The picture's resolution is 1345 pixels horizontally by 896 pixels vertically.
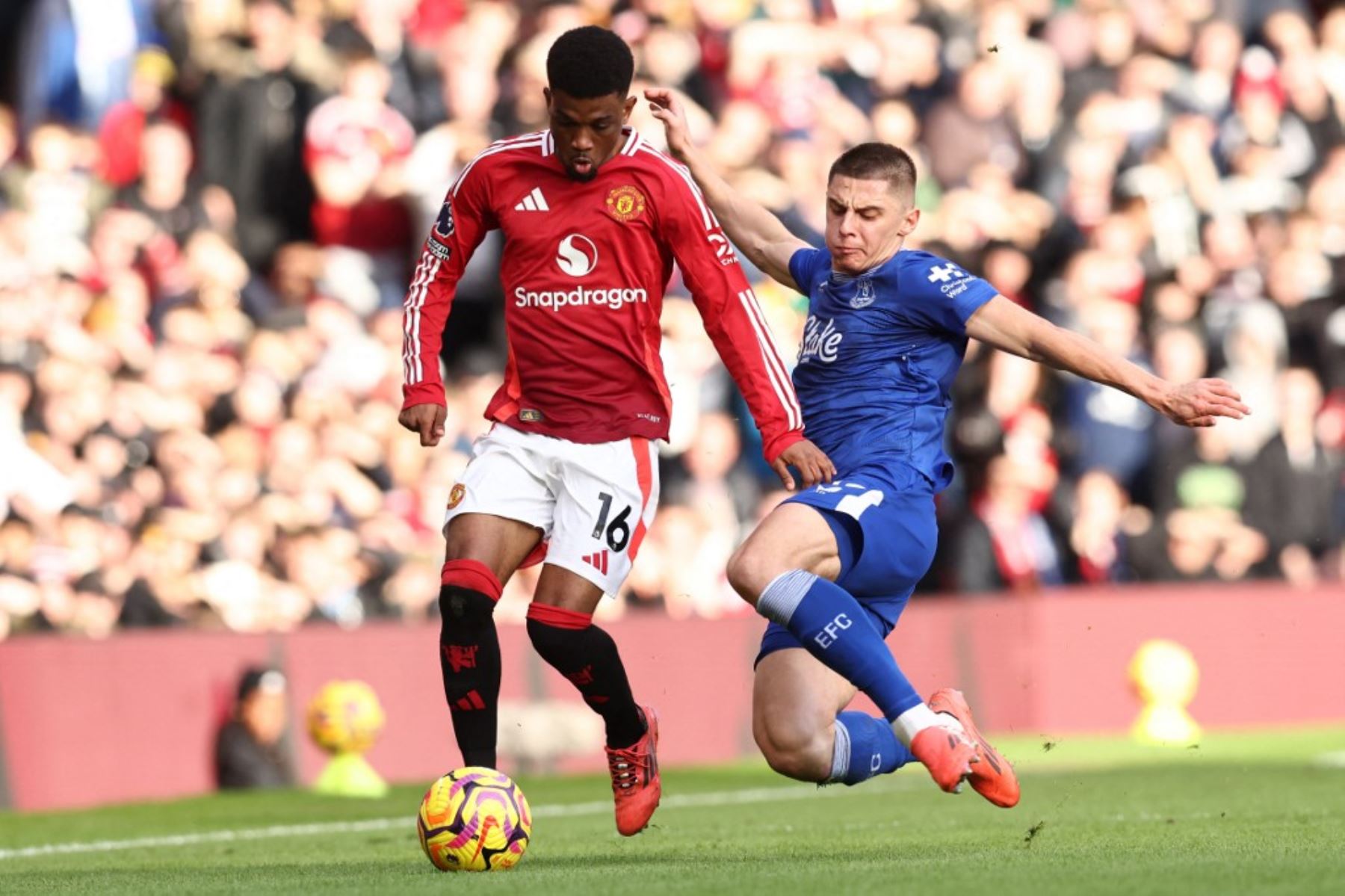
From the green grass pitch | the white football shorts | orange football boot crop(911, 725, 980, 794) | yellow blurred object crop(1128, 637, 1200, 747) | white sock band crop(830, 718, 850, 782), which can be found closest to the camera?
the green grass pitch

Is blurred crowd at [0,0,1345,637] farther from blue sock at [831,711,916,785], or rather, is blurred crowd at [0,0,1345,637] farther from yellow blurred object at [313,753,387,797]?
blue sock at [831,711,916,785]

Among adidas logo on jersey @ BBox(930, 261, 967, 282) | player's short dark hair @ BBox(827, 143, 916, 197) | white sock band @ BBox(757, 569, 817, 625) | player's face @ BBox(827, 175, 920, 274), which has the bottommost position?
white sock band @ BBox(757, 569, 817, 625)

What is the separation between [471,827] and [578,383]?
165cm

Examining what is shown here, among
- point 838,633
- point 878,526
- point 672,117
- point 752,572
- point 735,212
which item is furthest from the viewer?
point 735,212

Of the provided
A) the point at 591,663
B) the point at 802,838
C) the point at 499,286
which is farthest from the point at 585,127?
the point at 499,286

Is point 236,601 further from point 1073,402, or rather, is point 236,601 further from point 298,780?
point 1073,402

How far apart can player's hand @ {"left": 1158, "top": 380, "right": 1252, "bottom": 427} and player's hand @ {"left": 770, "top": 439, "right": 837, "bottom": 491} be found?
1.17m

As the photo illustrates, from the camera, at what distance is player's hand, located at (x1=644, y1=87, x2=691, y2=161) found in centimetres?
940

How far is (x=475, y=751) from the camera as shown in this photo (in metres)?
8.40

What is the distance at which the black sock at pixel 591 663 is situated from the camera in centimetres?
856

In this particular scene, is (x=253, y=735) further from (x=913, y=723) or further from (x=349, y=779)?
(x=913, y=723)

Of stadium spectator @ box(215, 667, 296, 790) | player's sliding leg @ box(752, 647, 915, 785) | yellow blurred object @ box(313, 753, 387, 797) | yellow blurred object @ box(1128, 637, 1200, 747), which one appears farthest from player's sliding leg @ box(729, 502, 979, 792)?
yellow blurred object @ box(1128, 637, 1200, 747)

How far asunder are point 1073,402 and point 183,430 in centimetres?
630

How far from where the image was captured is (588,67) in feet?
26.8
